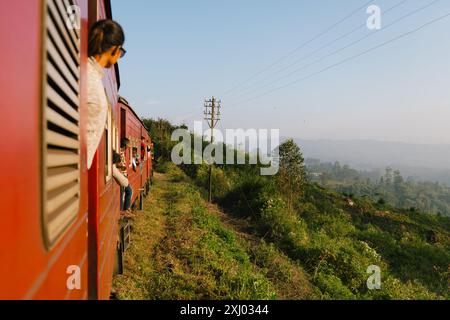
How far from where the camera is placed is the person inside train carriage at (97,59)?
2076 millimetres

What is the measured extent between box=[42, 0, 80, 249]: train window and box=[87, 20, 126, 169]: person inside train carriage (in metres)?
0.34

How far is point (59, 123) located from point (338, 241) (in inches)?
481

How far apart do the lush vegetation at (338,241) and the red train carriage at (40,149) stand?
6771 millimetres

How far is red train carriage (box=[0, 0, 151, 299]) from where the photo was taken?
941 mm

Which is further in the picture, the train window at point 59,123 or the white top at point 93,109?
the white top at point 93,109

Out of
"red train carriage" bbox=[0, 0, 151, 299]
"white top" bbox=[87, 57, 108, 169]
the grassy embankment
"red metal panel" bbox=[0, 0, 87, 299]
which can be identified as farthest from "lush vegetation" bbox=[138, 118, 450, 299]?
"red metal panel" bbox=[0, 0, 87, 299]

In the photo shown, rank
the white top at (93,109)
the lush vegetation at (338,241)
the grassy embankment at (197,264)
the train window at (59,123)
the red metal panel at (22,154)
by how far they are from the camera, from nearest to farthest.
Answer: the red metal panel at (22,154) < the train window at (59,123) < the white top at (93,109) < the grassy embankment at (197,264) < the lush vegetation at (338,241)

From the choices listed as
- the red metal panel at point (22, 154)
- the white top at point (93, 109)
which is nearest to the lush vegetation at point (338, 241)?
the white top at point (93, 109)

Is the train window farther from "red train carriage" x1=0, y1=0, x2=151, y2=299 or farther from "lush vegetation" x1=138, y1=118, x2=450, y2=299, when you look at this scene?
"lush vegetation" x1=138, y1=118, x2=450, y2=299

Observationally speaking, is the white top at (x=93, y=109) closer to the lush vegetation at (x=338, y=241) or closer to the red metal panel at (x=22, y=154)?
the red metal panel at (x=22, y=154)

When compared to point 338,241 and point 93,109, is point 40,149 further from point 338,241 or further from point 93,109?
point 338,241

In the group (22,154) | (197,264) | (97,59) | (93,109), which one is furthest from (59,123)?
(197,264)

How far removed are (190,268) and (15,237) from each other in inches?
234

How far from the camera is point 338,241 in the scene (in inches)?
484
